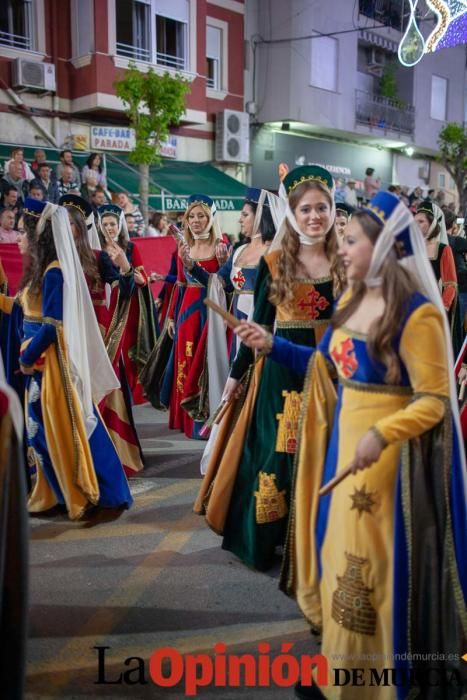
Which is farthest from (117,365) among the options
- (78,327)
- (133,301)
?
(78,327)

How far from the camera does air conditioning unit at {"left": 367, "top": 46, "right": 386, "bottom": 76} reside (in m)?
24.1

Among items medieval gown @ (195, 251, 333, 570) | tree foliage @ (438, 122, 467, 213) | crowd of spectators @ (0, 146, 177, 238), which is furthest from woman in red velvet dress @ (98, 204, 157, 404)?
tree foliage @ (438, 122, 467, 213)

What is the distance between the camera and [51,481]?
176 inches

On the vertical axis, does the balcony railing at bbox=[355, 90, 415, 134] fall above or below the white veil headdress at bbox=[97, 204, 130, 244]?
above

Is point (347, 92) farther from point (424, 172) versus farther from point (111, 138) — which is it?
point (111, 138)

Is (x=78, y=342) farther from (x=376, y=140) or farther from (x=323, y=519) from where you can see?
(x=376, y=140)

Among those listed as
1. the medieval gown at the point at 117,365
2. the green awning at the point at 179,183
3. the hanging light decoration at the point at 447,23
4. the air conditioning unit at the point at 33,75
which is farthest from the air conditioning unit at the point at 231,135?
the medieval gown at the point at 117,365

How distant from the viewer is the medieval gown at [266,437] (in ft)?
12.1

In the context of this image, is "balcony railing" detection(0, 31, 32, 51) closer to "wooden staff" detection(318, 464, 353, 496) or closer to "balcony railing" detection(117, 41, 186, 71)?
"balcony railing" detection(117, 41, 186, 71)

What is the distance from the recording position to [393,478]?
2.44 m

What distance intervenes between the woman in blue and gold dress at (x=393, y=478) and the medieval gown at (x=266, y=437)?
106 centimetres

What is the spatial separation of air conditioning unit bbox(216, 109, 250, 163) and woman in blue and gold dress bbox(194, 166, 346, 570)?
15.7 m

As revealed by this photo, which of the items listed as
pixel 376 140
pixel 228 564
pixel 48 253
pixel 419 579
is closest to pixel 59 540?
pixel 228 564

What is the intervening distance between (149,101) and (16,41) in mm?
3120
